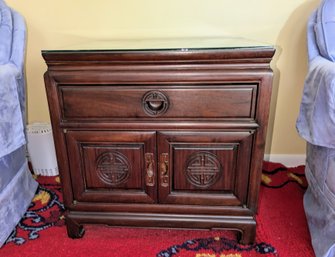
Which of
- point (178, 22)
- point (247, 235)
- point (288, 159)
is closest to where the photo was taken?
point (247, 235)

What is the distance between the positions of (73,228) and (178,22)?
89 centimetres

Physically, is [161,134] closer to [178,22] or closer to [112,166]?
[112,166]

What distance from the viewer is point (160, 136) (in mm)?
808

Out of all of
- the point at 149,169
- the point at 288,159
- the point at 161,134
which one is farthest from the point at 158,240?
the point at 288,159

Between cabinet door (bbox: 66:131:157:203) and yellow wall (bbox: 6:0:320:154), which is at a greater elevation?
yellow wall (bbox: 6:0:320:154)

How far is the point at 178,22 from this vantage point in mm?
1180

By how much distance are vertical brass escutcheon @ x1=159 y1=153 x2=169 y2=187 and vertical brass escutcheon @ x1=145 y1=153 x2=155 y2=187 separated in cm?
3

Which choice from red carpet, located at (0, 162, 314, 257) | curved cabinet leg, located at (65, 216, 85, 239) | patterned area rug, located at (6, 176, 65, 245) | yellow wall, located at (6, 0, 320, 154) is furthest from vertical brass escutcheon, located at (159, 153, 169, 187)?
yellow wall, located at (6, 0, 320, 154)

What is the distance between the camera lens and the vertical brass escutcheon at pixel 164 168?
0.83m

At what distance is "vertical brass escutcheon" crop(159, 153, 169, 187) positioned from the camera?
833 millimetres

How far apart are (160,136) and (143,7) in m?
0.64

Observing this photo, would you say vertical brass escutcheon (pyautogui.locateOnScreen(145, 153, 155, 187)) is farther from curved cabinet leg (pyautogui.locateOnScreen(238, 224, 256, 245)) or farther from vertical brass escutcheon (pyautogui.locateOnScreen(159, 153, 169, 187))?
curved cabinet leg (pyautogui.locateOnScreen(238, 224, 256, 245))

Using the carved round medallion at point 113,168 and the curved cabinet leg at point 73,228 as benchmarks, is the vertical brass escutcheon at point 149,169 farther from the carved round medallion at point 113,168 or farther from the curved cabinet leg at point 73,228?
the curved cabinet leg at point 73,228

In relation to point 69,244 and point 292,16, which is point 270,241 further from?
point 292,16
